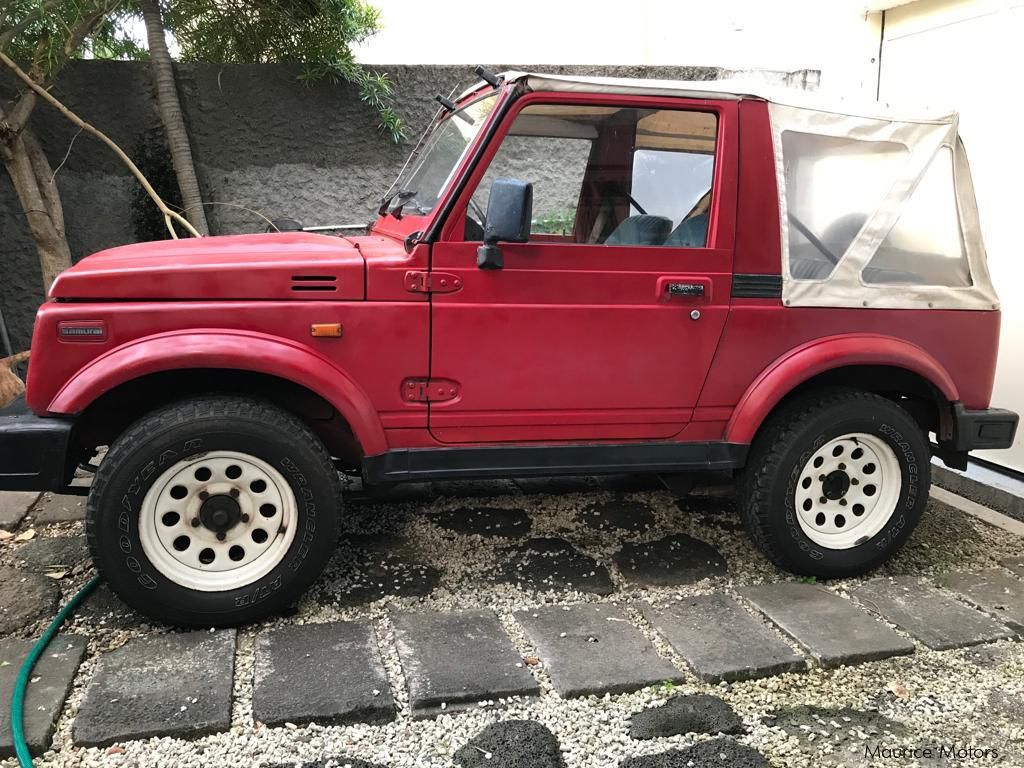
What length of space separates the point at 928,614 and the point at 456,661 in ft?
6.26

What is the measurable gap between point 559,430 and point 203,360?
1.36 metres

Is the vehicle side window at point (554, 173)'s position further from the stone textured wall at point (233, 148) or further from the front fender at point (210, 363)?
the stone textured wall at point (233, 148)

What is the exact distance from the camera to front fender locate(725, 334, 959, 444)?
3121mm

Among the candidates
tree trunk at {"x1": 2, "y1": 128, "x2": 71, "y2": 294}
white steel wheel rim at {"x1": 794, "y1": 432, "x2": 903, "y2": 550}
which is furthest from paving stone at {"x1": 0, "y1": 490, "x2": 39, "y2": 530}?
white steel wheel rim at {"x1": 794, "y1": 432, "x2": 903, "y2": 550}

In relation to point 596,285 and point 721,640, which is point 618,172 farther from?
point 721,640

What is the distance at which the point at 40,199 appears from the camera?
16.6ft

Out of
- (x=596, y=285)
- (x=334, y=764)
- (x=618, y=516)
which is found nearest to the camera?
(x=334, y=764)

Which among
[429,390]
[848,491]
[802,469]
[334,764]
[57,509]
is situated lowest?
[334,764]

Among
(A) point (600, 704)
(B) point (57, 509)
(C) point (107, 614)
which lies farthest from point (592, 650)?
(B) point (57, 509)

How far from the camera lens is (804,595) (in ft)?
10.5

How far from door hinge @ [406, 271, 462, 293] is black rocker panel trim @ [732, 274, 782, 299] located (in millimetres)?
1122

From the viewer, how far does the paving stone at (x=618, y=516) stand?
3797mm

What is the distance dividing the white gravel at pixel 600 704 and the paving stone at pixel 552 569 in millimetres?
58

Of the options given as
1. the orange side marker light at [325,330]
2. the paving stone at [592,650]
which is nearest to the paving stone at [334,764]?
the paving stone at [592,650]
